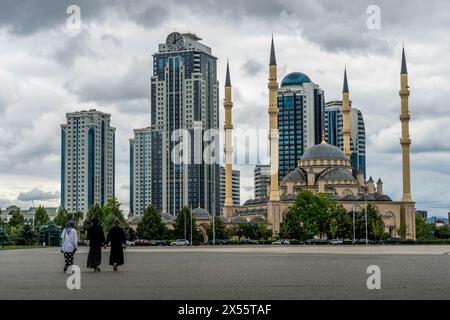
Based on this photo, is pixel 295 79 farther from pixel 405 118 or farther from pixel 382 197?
pixel 405 118

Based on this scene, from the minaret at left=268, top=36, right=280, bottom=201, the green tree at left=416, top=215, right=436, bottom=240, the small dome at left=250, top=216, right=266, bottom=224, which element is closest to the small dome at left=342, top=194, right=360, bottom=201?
the small dome at left=250, top=216, right=266, bottom=224

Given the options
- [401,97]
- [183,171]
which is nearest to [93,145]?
[183,171]

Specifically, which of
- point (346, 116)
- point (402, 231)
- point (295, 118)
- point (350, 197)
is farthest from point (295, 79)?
point (402, 231)

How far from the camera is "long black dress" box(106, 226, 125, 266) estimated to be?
22422mm

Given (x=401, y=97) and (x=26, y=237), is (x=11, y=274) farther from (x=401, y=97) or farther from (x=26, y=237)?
(x=401, y=97)

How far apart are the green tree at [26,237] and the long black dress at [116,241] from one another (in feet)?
168

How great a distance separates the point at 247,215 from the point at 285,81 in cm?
7515

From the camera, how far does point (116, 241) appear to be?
22.5 meters

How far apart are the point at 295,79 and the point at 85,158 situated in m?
54.9

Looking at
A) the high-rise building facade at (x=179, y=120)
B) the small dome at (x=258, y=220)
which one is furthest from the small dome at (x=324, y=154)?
the high-rise building facade at (x=179, y=120)

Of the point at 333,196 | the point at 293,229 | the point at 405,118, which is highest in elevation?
the point at 405,118

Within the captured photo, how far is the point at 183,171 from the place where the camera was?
16300 centimetres

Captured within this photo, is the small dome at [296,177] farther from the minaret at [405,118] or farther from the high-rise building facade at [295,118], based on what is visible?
the high-rise building facade at [295,118]

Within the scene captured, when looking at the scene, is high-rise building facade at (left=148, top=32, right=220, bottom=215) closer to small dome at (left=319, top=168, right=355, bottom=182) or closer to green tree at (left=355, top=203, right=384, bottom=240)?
small dome at (left=319, top=168, right=355, bottom=182)
